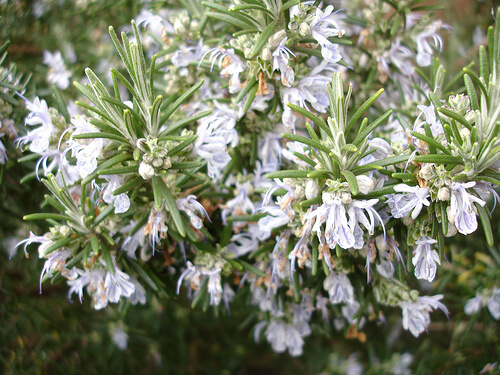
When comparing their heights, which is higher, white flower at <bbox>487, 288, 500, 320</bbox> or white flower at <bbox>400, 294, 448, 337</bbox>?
white flower at <bbox>400, 294, 448, 337</bbox>

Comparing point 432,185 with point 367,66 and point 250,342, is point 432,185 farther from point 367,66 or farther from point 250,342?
point 250,342

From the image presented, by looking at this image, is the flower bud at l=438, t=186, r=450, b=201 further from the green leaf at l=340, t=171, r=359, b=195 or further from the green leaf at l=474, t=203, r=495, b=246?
the green leaf at l=340, t=171, r=359, b=195

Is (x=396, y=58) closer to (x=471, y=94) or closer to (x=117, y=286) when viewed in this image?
(x=471, y=94)

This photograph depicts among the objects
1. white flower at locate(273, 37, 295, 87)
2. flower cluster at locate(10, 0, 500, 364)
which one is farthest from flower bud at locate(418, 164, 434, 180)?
white flower at locate(273, 37, 295, 87)

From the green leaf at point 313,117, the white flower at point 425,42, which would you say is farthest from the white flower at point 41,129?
the white flower at point 425,42

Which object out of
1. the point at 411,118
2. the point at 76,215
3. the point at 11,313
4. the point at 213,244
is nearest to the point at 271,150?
the point at 213,244

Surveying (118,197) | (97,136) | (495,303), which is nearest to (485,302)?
(495,303)
